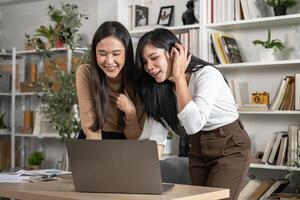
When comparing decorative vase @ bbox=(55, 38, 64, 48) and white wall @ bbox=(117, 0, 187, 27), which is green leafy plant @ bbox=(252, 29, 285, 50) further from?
decorative vase @ bbox=(55, 38, 64, 48)

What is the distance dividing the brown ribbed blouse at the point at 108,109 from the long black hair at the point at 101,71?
26 millimetres

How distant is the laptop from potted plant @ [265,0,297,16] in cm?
235

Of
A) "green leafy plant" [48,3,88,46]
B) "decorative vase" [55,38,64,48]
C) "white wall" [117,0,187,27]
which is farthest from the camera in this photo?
"decorative vase" [55,38,64,48]

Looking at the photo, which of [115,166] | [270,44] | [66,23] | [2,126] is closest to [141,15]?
[66,23]

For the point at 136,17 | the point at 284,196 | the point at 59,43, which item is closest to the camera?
the point at 284,196

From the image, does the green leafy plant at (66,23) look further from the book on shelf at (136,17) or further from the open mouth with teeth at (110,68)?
the open mouth with teeth at (110,68)

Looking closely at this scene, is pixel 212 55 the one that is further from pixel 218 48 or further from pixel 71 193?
pixel 71 193

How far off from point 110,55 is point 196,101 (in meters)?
0.43

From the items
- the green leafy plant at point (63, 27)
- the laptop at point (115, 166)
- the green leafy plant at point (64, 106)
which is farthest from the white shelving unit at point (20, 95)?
the laptop at point (115, 166)

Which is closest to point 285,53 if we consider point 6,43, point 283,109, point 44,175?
point 283,109

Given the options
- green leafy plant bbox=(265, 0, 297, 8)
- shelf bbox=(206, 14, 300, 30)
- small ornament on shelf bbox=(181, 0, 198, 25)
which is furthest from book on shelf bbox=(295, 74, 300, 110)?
small ornament on shelf bbox=(181, 0, 198, 25)

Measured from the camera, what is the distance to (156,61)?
2041mm

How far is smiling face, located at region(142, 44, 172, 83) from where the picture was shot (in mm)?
2037

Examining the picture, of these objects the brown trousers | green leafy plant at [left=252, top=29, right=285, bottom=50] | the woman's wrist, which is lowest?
the brown trousers
